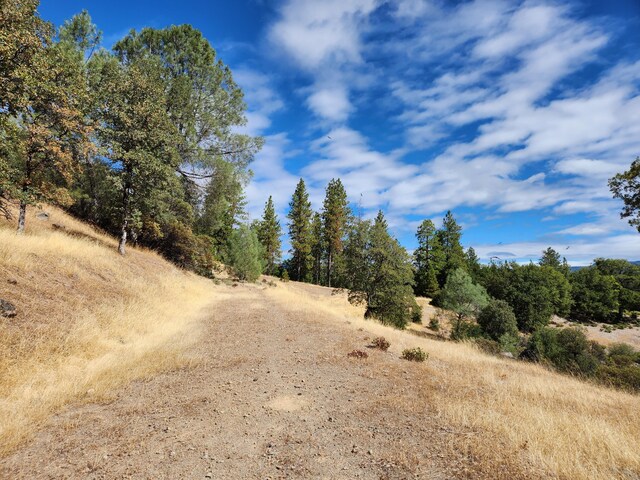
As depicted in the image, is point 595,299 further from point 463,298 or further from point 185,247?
point 185,247

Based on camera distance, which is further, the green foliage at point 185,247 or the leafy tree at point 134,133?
the green foliage at point 185,247

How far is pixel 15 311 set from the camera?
804 cm

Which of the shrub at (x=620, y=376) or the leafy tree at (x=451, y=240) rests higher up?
the leafy tree at (x=451, y=240)

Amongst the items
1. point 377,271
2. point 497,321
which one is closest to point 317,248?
point 497,321

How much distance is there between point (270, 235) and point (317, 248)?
35.0ft

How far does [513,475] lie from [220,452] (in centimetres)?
419

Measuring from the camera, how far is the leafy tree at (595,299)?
220 feet

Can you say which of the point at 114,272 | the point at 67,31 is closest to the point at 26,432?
the point at 114,272

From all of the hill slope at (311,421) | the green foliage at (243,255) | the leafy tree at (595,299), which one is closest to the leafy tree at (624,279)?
the leafy tree at (595,299)

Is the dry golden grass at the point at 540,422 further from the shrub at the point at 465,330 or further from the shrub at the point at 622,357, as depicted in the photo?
the shrub at the point at 622,357

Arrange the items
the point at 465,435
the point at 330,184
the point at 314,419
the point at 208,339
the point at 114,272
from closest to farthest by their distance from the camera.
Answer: the point at 465,435, the point at 314,419, the point at 208,339, the point at 114,272, the point at 330,184

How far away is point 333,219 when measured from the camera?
61.7 meters

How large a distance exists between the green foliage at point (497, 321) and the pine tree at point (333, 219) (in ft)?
101

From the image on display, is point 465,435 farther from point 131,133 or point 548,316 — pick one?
point 548,316
